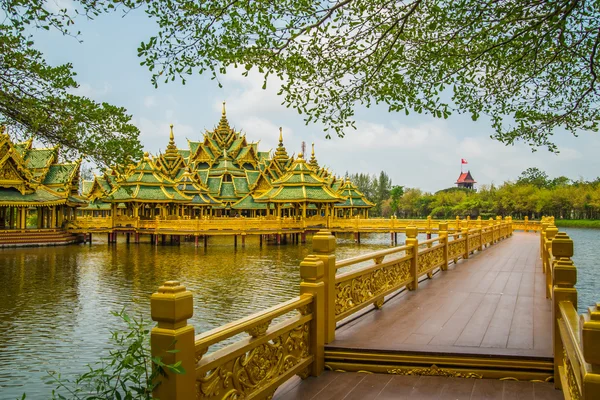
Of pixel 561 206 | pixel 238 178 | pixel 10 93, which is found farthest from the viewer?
pixel 561 206

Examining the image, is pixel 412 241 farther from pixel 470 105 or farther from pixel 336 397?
pixel 336 397

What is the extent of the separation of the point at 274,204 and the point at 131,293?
28397mm

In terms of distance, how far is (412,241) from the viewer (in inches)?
365

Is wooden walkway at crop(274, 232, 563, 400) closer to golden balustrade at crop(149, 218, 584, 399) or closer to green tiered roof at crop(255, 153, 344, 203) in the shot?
golden balustrade at crop(149, 218, 584, 399)

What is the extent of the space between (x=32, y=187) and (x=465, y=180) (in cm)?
11893

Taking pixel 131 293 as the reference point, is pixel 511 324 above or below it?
above

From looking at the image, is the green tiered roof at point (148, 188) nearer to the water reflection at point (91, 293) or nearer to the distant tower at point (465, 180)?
the water reflection at point (91, 293)

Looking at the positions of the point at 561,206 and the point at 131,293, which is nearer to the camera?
the point at 131,293

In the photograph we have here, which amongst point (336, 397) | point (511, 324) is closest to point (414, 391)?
point (336, 397)

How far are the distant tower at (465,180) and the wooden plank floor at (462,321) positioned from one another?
129894mm

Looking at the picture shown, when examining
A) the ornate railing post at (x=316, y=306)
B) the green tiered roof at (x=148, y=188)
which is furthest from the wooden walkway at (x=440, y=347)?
the green tiered roof at (x=148, y=188)

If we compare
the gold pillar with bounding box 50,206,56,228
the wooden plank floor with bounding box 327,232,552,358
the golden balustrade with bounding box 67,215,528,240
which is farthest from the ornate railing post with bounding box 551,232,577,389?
the gold pillar with bounding box 50,206,56,228

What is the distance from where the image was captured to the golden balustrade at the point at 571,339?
2.41 metres

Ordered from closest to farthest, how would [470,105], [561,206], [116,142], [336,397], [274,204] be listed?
1. [336,397]
2. [116,142]
3. [470,105]
4. [274,204]
5. [561,206]
